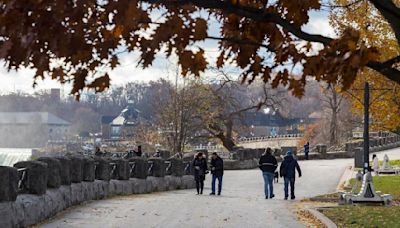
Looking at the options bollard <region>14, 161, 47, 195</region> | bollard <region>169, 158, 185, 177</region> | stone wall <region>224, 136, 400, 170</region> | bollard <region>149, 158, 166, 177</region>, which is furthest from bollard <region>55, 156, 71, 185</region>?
stone wall <region>224, 136, 400, 170</region>

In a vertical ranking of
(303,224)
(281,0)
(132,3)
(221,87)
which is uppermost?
(221,87)

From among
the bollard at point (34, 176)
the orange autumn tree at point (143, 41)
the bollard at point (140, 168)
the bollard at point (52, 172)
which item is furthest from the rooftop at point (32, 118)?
the orange autumn tree at point (143, 41)

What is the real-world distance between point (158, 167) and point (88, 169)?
810cm

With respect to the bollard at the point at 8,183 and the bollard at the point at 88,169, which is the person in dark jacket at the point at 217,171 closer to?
the bollard at the point at 88,169

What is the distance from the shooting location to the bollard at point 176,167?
29889mm

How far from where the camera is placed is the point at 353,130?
8856cm

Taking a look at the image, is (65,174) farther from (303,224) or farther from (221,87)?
(221,87)

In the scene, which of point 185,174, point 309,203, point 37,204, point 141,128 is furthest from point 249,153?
point 37,204

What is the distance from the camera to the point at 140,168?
25.9m

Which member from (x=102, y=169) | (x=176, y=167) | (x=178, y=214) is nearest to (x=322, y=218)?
(x=178, y=214)

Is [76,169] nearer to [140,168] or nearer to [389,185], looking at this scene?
[140,168]

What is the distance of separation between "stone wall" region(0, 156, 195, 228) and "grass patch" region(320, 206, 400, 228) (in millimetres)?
5562

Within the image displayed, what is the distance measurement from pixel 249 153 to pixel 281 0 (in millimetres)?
43164

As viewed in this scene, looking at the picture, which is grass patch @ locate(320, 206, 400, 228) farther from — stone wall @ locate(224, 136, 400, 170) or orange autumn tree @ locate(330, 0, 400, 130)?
stone wall @ locate(224, 136, 400, 170)
